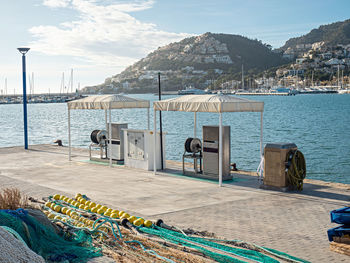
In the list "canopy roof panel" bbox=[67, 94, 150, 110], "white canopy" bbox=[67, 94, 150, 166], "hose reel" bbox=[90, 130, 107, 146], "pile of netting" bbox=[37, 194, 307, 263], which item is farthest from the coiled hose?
"hose reel" bbox=[90, 130, 107, 146]

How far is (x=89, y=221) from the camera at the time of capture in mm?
8242

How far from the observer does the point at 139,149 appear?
49.8 ft

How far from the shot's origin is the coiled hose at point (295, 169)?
36.3 ft

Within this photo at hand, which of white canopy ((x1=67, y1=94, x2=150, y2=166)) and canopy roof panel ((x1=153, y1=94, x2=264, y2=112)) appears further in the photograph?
white canopy ((x1=67, y1=94, x2=150, y2=166))

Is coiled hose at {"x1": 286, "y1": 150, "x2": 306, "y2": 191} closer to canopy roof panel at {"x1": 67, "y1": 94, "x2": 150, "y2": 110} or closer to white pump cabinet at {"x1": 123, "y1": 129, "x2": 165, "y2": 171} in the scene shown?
white pump cabinet at {"x1": 123, "y1": 129, "x2": 165, "y2": 171}

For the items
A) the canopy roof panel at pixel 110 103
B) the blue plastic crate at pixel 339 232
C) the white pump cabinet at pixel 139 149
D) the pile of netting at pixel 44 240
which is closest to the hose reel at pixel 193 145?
A: the white pump cabinet at pixel 139 149

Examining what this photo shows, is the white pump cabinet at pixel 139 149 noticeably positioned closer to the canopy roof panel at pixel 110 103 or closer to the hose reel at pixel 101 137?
the canopy roof panel at pixel 110 103

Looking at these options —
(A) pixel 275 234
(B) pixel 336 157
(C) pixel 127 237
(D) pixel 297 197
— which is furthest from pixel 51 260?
(B) pixel 336 157

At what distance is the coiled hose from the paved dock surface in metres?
0.33

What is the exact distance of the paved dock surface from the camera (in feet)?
25.2

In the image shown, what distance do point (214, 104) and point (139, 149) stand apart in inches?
158

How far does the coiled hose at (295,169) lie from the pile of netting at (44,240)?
557 centimetres

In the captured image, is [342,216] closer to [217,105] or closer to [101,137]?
[217,105]

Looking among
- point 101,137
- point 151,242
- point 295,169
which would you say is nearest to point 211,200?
point 295,169
